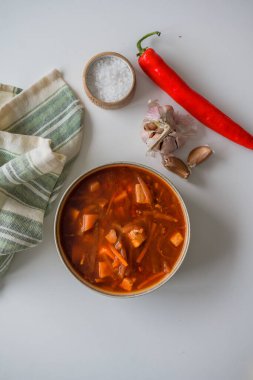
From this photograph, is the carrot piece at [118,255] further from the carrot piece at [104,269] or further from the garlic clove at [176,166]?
the garlic clove at [176,166]

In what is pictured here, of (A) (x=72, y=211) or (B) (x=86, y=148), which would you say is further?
(B) (x=86, y=148)

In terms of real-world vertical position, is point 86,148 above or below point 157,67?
below

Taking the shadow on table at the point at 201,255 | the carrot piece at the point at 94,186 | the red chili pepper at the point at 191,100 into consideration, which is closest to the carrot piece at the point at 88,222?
the carrot piece at the point at 94,186

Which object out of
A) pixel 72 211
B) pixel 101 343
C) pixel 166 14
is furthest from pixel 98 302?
pixel 166 14

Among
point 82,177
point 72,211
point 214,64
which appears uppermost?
point 214,64

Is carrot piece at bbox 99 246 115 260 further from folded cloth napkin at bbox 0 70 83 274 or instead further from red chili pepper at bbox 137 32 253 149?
red chili pepper at bbox 137 32 253 149

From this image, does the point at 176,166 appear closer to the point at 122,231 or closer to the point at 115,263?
the point at 122,231

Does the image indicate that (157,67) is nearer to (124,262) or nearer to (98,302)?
(124,262)
